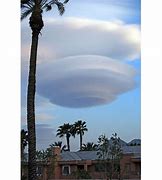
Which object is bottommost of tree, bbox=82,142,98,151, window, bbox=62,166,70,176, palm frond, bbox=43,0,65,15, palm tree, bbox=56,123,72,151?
window, bbox=62,166,70,176

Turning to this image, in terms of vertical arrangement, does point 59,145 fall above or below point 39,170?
above

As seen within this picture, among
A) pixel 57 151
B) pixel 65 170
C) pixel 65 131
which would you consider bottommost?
pixel 65 170

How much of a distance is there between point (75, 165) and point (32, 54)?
0.71 metres

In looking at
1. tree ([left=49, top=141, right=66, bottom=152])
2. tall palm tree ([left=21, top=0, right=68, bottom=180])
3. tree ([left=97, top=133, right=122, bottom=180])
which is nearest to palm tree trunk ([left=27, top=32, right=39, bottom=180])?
tall palm tree ([left=21, top=0, right=68, bottom=180])

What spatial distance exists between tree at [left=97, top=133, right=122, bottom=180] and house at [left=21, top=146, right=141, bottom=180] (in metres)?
0.02

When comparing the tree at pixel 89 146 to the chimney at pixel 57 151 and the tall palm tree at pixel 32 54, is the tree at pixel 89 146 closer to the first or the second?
the chimney at pixel 57 151

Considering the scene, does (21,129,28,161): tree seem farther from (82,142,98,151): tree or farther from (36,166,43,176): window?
(82,142,98,151): tree

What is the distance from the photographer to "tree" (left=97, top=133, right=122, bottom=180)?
2.45 m

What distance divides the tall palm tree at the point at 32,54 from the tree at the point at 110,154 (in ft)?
1.31

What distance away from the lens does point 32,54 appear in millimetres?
2479

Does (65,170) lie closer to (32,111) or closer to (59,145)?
(59,145)

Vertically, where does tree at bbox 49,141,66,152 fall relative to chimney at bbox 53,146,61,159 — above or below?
above

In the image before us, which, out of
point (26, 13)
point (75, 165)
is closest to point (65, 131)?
point (75, 165)
